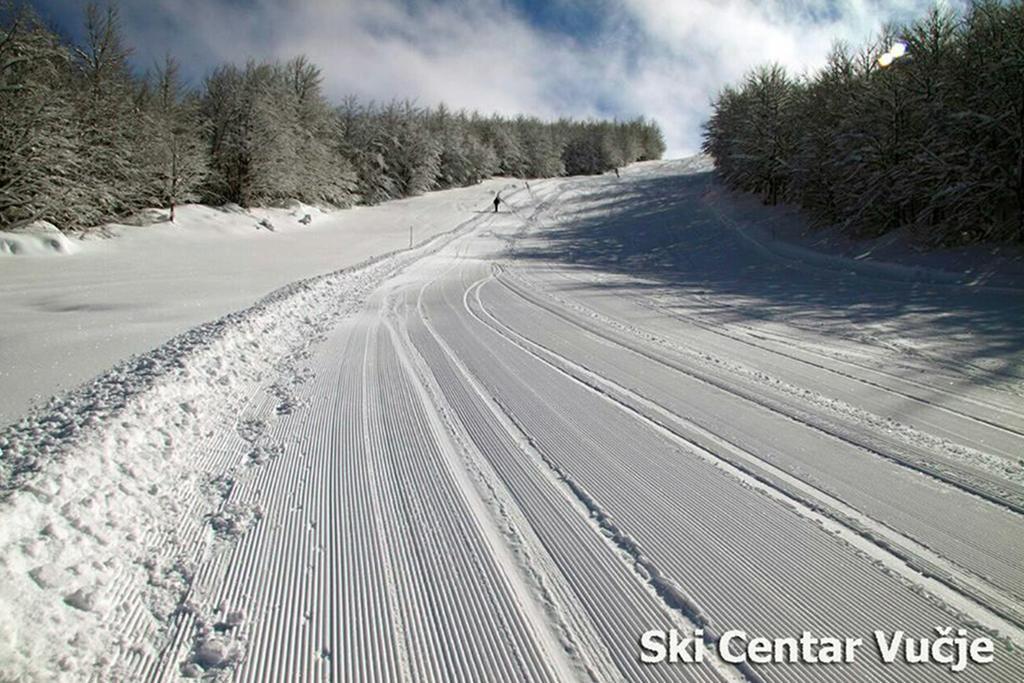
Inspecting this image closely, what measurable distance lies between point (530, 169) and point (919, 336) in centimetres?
6849

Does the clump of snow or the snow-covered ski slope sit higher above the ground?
the clump of snow

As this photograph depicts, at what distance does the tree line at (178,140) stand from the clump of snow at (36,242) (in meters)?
0.53

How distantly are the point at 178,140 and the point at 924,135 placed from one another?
1226 inches

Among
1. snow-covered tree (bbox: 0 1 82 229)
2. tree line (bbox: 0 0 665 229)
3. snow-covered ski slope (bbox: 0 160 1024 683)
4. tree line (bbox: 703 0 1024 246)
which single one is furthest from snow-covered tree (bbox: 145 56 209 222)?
tree line (bbox: 703 0 1024 246)

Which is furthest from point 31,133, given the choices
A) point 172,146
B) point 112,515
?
point 112,515

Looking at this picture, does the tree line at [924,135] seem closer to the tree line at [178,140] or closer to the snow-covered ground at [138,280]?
the snow-covered ground at [138,280]

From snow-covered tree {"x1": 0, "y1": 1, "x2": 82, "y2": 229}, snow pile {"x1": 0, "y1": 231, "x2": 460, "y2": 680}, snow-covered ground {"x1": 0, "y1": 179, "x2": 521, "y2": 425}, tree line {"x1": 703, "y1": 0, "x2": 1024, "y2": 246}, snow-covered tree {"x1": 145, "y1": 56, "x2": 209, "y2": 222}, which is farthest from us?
snow-covered tree {"x1": 145, "y1": 56, "x2": 209, "y2": 222}

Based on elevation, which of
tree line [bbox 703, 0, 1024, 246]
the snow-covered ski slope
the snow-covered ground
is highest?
tree line [bbox 703, 0, 1024, 246]

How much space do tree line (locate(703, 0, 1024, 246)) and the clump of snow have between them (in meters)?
26.4

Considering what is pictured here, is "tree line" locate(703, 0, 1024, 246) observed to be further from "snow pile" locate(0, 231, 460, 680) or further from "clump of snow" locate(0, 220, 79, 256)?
"clump of snow" locate(0, 220, 79, 256)

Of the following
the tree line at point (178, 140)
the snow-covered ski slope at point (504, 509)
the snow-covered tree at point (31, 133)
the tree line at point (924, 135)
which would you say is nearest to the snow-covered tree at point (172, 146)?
the tree line at point (178, 140)

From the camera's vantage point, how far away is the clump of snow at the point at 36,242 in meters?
14.4

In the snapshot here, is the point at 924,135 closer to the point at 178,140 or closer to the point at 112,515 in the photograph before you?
the point at 112,515

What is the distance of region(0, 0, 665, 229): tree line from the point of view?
1666 centimetres
